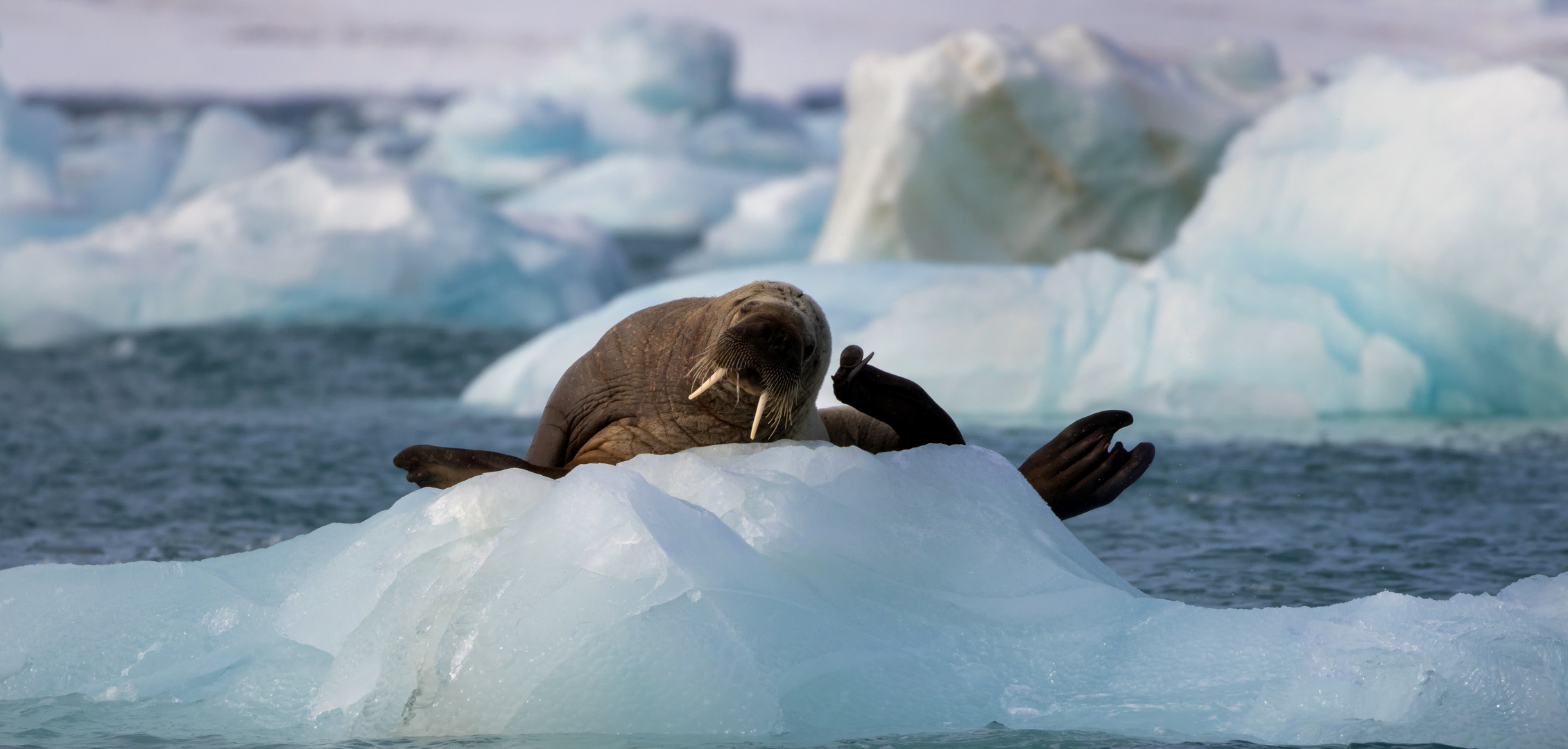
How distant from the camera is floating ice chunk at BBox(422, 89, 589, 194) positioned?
99.5ft

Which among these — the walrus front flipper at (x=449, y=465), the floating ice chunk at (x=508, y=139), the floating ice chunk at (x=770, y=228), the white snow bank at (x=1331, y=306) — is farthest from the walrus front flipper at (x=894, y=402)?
the floating ice chunk at (x=508, y=139)

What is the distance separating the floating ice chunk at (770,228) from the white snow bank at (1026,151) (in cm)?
638

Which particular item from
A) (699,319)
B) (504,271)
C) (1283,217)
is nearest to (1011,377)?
(1283,217)

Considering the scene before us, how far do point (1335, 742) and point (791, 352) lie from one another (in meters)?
1.29

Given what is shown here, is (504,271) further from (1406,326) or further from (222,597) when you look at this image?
(222,597)

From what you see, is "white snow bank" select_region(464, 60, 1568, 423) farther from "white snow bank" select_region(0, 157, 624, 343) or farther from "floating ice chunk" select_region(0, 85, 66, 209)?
"floating ice chunk" select_region(0, 85, 66, 209)

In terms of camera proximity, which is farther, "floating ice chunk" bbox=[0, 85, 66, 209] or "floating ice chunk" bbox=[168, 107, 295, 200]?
"floating ice chunk" bbox=[168, 107, 295, 200]

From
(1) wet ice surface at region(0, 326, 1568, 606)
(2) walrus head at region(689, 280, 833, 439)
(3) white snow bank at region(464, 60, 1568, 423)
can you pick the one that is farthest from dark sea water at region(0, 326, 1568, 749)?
(2) walrus head at region(689, 280, 833, 439)

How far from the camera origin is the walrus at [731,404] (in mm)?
3330

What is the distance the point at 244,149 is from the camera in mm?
24703

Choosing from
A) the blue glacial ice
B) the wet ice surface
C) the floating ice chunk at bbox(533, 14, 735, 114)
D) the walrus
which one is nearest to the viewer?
the walrus

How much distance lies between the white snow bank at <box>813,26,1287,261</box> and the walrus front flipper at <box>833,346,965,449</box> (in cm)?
879

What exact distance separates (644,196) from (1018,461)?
19.1 metres

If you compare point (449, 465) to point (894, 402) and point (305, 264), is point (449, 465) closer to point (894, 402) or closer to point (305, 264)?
point (894, 402)
